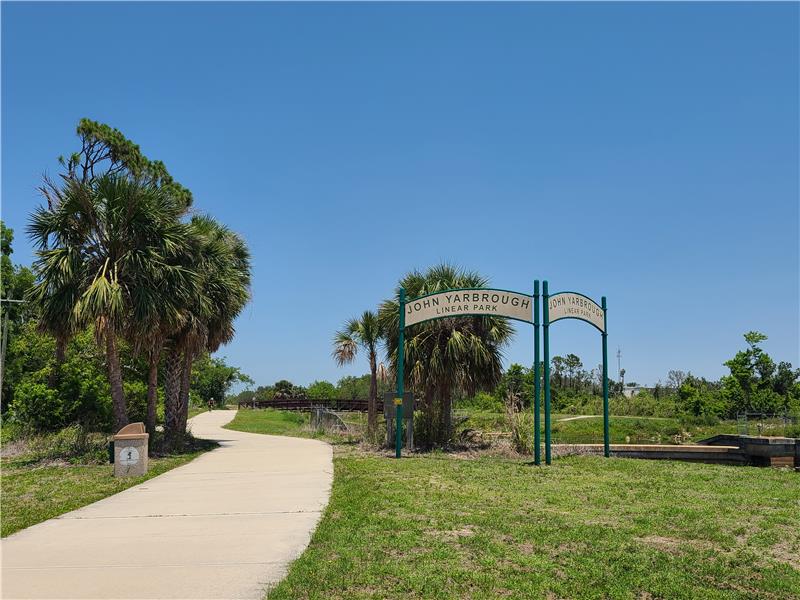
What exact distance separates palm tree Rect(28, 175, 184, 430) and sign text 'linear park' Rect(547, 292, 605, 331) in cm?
913

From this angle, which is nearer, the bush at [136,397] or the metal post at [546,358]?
the metal post at [546,358]

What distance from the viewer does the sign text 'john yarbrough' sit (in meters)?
14.6

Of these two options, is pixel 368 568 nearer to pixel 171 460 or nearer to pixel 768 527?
pixel 768 527

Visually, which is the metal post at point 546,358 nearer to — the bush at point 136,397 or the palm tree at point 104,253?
the palm tree at point 104,253

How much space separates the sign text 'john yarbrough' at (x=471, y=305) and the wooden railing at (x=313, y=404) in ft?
91.1

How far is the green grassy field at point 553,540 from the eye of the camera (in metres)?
4.98

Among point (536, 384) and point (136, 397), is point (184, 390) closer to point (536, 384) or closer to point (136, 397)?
point (136, 397)

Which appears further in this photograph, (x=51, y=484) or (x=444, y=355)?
(x=444, y=355)

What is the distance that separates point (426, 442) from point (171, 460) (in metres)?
6.61

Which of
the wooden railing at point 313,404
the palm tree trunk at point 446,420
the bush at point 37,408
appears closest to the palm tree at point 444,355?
the palm tree trunk at point 446,420

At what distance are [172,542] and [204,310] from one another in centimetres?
1044

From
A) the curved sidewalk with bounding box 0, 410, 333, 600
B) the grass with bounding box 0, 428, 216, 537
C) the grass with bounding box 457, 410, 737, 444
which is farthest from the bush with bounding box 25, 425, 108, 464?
the grass with bounding box 457, 410, 737, 444

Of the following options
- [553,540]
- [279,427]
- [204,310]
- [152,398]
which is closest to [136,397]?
[152,398]

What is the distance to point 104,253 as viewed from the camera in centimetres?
1527
